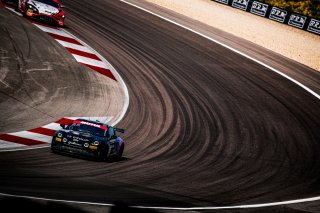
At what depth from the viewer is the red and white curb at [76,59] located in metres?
13.2

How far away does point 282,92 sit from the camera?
2195cm

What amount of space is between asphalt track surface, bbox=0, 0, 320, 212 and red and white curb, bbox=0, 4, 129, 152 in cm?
48

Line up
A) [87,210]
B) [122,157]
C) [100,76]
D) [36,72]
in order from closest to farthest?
[87,210] < [122,157] < [36,72] < [100,76]

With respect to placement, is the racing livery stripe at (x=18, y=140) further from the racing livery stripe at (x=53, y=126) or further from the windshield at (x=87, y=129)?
the racing livery stripe at (x=53, y=126)

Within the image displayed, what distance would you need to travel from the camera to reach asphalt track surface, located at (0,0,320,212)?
36.2 ft

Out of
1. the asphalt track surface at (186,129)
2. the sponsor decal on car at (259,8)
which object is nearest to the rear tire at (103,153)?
the asphalt track surface at (186,129)

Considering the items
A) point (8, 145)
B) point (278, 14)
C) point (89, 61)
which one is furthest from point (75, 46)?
point (278, 14)

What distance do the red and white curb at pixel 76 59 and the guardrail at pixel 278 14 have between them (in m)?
13.6

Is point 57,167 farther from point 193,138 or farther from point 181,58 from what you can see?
point 181,58

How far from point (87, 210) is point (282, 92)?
618 inches

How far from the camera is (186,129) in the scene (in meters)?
17.0

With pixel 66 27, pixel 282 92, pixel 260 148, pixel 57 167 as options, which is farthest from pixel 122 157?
pixel 66 27

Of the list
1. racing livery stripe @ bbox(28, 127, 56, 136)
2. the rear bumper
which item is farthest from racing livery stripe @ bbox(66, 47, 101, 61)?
the rear bumper

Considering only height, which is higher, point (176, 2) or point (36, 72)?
point (176, 2)
